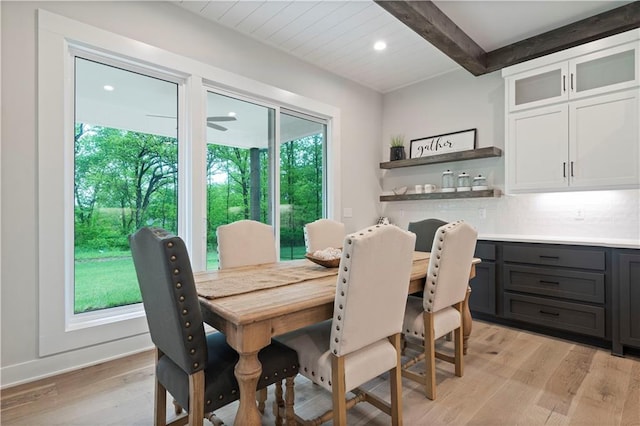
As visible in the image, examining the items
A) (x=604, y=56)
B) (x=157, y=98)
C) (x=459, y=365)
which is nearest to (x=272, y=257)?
(x=459, y=365)

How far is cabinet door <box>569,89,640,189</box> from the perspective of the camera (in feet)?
8.89

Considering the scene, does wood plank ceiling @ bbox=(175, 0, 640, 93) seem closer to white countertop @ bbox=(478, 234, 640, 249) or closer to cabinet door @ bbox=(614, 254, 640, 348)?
white countertop @ bbox=(478, 234, 640, 249)

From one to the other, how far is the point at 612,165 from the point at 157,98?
13.0 feet

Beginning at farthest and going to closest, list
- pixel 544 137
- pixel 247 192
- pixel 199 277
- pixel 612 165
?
pixel 247 192
pixel 544 137
pixel 612 165
pixel 199 277

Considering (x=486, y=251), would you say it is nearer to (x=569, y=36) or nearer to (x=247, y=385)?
(x=569, y=36)

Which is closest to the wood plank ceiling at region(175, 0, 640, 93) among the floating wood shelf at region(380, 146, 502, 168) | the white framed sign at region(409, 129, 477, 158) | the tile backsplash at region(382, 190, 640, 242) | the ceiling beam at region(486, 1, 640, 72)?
the ceiling beam at region(486, 1, 640, 72)

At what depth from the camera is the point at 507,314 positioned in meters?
3.17

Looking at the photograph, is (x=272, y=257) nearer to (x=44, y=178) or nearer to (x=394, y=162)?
(x=44, y=178)

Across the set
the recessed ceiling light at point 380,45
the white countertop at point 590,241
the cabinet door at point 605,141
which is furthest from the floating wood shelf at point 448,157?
the recessed ceiling light at point 380,45

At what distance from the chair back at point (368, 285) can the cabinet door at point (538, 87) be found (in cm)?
264

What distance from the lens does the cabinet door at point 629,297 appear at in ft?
8.17

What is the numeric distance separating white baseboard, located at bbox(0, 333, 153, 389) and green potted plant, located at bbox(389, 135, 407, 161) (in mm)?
3553

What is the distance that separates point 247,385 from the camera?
4.16 feet

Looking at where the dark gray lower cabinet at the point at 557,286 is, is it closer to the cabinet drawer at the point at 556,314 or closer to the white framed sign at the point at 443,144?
the cabinet drawer at the point at 556,314
